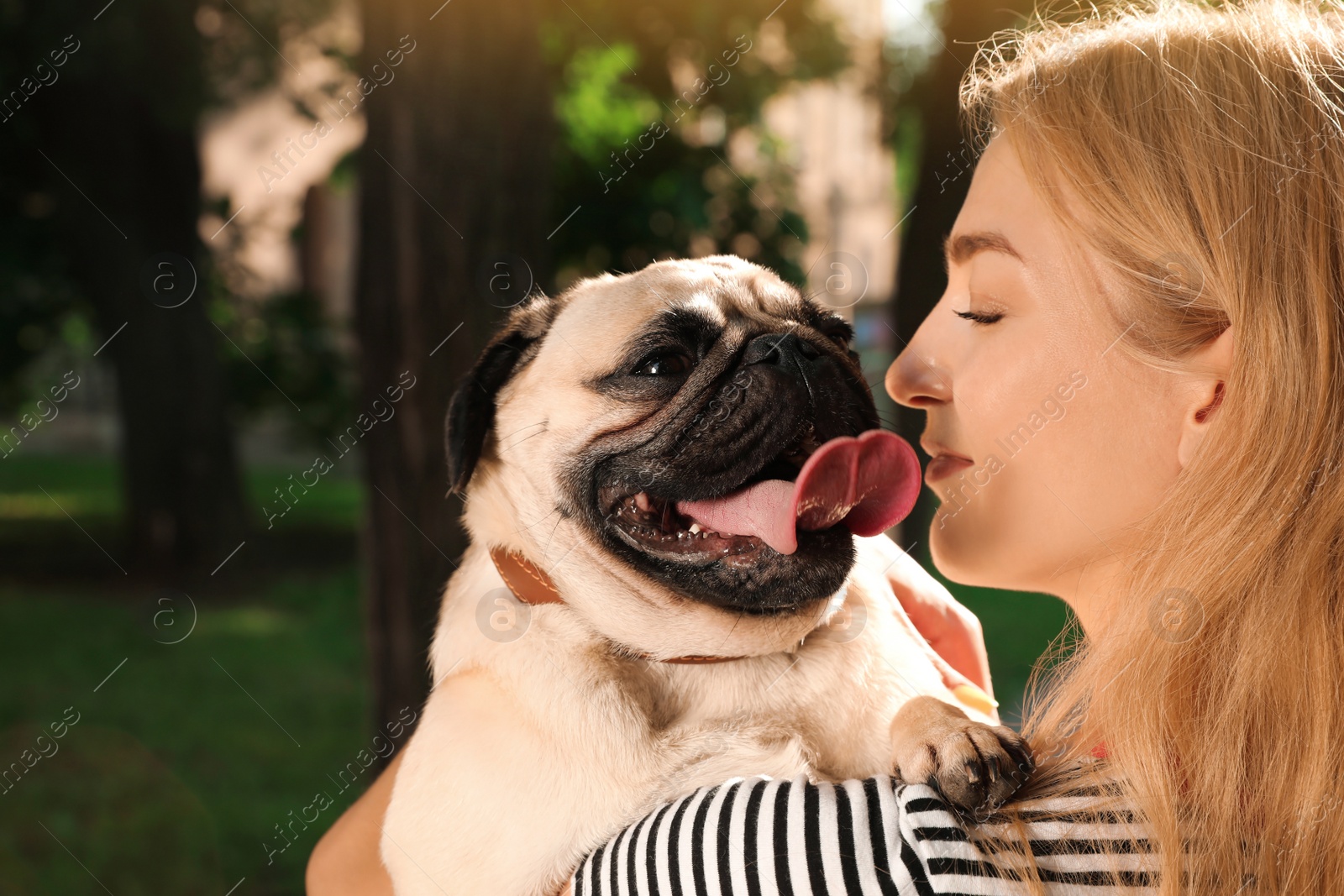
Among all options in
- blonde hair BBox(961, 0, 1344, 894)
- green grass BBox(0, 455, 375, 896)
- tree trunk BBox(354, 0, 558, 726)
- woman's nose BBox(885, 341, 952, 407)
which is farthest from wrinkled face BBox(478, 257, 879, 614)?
green grass BBox(0, 455, 375, 896)

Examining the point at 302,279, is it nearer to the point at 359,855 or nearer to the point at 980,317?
the point at 359,855

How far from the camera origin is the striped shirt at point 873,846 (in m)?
1.26

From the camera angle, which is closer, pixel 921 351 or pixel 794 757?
pixel 794 757

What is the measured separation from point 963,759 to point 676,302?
113cm

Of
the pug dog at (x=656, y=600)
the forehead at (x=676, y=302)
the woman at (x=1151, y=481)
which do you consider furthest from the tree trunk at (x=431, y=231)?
the woman at (x=1151, y=481)

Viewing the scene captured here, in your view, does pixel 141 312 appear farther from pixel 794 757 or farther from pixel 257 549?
pixel 794 757

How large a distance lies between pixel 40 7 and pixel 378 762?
20.1 ft

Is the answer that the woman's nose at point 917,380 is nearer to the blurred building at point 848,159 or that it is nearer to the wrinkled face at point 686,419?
the wrinkled face at point 686,419

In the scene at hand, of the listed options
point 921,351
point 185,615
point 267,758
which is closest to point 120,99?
point 185,615

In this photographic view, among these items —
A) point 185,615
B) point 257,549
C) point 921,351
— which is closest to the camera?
point 921,351

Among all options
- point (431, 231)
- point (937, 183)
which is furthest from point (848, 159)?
point (431, 231)

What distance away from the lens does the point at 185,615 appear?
789 centimetres

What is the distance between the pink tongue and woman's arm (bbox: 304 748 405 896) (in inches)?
37.1

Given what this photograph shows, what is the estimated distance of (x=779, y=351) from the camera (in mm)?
2039
